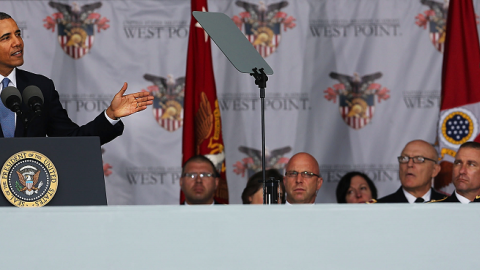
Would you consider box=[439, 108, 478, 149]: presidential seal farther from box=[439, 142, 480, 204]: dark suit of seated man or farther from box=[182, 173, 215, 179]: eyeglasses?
box=[182, 173, 215, 179]: eyeglasses

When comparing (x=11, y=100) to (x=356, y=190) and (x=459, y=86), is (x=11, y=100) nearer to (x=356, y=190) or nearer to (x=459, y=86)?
(x=356, y=190)

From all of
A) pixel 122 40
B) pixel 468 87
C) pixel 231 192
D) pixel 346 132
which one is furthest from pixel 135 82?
pixel 468 87

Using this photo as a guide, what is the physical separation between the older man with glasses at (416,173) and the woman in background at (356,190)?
0.27 meters

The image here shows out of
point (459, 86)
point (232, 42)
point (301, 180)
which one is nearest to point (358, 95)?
point (459, 86)

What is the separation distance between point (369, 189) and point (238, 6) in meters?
1.56

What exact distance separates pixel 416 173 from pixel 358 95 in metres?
0.93

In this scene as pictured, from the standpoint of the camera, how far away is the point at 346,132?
4.05 m

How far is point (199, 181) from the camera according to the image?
340 cm

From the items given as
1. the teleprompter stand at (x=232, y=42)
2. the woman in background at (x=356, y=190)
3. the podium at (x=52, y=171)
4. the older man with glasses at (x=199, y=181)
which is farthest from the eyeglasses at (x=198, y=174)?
the podium at (x=52, y=171)

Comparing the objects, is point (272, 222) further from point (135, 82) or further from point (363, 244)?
point (135, 82)

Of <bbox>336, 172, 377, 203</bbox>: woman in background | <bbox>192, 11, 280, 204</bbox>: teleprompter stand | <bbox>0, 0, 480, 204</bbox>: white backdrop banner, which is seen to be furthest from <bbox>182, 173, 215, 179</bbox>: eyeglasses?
<bbox>192, 11, 280, 204</bbox>: teleprompter stand

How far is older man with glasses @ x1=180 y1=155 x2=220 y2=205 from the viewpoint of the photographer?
11.1 ft

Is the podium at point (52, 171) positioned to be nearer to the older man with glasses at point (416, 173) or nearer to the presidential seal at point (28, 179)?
the presidential seal at point (28, 179)

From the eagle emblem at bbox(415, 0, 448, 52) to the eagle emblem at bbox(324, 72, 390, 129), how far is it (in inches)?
18.0
